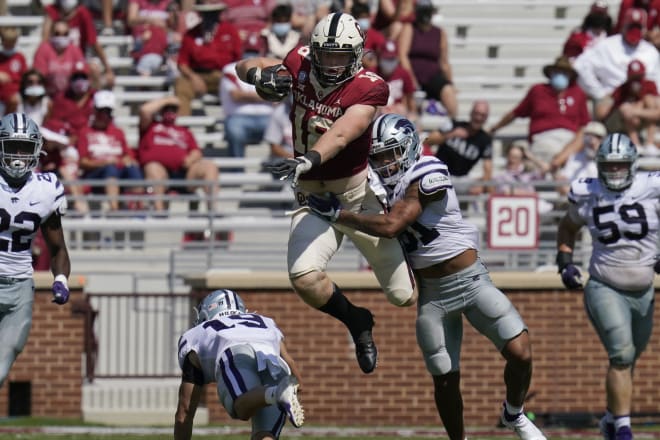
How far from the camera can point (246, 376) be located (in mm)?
8711

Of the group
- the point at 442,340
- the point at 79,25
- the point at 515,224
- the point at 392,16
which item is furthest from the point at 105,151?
the point at 442,340

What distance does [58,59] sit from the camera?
704 inches

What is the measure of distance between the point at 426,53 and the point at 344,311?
895 centimetres

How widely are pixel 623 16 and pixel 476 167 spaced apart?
2746 millimetres

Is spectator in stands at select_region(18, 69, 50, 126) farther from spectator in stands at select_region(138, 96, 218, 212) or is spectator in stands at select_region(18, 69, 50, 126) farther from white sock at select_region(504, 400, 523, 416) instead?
white sock at select_region(504, 400, 523, 416)

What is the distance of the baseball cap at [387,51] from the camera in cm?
1750

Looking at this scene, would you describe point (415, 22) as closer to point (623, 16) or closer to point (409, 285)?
point (623, 16)

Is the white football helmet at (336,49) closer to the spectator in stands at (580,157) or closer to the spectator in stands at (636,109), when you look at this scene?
the spectator in stands at (580,157)

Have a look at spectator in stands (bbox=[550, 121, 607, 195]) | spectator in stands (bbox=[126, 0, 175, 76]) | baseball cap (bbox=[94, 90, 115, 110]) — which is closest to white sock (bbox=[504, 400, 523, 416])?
spectator in stands (bbox=[550, 121, 607, 195])

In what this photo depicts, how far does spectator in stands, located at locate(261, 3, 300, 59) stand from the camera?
1767cm

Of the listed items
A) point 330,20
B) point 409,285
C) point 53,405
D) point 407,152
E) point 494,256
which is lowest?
point 53,405

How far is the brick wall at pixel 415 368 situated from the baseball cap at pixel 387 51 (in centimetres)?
352

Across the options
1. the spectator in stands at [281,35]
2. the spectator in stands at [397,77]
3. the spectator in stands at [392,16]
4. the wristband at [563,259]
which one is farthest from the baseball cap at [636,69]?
the wristband at [563,259]

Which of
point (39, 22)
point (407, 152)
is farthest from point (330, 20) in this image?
point (39, 22)
